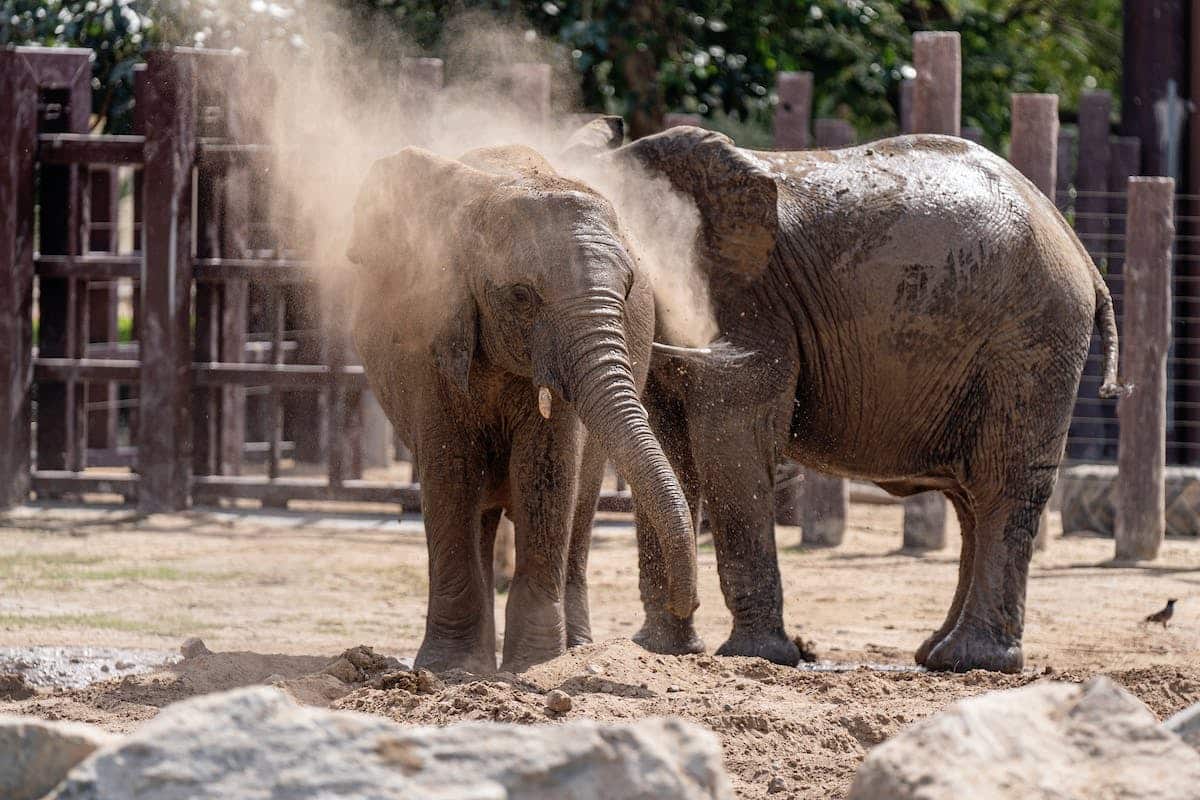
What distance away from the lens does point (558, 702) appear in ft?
18.4

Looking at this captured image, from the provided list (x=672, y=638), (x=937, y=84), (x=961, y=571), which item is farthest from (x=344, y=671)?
(x=937, y=84)

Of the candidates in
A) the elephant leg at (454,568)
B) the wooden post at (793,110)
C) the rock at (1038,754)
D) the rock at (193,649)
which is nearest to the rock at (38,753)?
the rock at (1038,754)

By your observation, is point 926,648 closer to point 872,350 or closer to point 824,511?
point 872,350

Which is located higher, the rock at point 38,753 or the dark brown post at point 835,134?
the dark brown post at point 835,134

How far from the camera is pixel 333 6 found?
1504 centimetres

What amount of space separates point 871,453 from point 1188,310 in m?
7.13

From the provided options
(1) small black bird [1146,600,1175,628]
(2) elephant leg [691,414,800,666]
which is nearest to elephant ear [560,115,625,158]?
(2) elephant leg [691,414,800,666]

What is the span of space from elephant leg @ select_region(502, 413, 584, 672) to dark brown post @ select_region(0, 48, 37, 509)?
666 cm

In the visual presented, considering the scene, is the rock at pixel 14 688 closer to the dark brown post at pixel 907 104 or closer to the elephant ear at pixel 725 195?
the elephant ear at pixel 725 195

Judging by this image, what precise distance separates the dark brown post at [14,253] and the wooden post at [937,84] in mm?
5924

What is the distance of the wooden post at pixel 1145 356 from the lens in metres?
11.0

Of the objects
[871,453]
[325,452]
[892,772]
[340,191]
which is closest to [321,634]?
[340,191]

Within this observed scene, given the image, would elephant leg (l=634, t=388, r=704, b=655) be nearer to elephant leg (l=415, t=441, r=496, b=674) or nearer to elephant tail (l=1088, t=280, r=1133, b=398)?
elephant leg (l=415, t=441, r=496, b=674)

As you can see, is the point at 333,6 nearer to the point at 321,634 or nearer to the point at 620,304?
the point at 321,634
